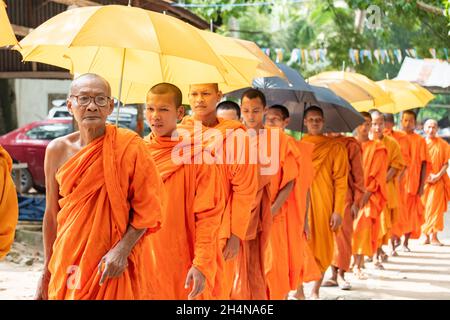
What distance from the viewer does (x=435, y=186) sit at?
14844 millimetres

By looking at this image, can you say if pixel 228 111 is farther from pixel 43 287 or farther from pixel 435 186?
pixel 435 186

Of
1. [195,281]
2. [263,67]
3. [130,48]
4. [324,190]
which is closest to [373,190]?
[324,190]

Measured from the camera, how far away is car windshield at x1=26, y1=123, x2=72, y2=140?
1513 cm

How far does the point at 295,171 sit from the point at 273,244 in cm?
67

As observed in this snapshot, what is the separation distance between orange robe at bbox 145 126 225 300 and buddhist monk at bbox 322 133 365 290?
4.17 metres

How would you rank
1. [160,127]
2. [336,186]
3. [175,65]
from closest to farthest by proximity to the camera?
1. [160,127]
2. [175,65]
3. [336,186]

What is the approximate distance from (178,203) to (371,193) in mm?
6299

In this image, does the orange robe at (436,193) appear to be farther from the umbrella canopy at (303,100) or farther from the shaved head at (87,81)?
the shaved head at (87,81)

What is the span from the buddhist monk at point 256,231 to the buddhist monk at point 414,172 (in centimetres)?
720

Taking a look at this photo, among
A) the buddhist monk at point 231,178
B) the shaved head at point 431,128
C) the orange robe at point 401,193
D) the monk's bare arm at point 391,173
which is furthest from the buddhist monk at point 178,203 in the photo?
the shaved head at point 431,128

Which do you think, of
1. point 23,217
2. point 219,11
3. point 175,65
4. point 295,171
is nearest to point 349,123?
point 295,171

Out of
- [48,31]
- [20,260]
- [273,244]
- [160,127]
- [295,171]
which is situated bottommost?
[20,260]

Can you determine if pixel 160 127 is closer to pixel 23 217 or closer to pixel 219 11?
pixel 23 217
